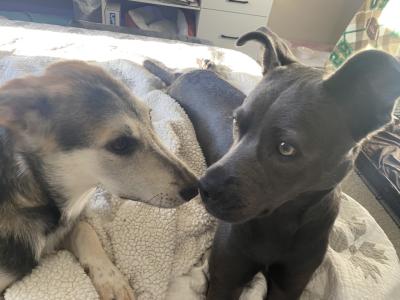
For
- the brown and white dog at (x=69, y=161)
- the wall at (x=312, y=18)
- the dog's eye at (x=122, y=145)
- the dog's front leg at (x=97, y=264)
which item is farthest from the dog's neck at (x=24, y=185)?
the wall at (x=312, y=18)

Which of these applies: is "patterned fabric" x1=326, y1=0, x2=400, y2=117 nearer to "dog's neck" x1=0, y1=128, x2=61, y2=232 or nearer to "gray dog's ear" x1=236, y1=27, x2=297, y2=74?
"gray dog's ear" x1=236, y1=27, x2=297, y2=74

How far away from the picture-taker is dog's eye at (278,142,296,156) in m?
1.09

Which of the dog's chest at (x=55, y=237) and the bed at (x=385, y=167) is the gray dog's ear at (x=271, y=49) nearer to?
the dog's chest at (x=55, y=237)

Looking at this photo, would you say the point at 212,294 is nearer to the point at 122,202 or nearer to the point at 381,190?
the point at 122,202

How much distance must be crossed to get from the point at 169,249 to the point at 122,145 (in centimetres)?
44

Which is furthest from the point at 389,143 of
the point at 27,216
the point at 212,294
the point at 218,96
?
the point at 27,216

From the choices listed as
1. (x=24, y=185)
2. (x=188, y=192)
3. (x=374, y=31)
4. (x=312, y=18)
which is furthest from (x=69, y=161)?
(x=312, y=18)

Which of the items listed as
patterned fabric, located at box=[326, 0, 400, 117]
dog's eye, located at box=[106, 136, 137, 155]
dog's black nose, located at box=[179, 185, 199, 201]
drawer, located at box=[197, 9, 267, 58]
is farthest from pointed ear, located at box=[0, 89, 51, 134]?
drawer, located at box=[197, 9, 267, 58]

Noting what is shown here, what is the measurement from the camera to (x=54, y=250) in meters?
1.38

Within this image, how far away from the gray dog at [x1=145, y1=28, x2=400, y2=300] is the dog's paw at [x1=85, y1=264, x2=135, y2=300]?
314mm

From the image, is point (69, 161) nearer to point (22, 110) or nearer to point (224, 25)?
point (22, 110)

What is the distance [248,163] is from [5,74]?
4.69 ft

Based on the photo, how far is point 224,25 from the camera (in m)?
4.14

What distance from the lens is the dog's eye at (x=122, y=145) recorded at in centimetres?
124
